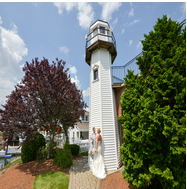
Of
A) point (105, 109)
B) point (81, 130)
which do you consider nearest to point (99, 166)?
Answer: point (105, 109)

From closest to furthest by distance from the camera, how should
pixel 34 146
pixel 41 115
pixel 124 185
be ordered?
pixel 124 185 → pixel 41 115 → pixel 34 146

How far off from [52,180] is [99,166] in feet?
9.23

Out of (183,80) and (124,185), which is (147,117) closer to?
(183,80)

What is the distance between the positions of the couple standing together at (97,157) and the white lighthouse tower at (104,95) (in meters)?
0.40

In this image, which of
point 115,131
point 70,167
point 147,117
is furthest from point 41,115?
point 147,117

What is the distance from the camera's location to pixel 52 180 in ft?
19.6

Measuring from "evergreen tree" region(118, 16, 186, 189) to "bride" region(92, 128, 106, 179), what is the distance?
2379 mm

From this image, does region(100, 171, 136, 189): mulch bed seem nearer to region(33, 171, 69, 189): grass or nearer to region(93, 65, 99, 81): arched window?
region(33, 171, 69, 189): grass

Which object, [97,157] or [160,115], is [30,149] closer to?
[97,157]

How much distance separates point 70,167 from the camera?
7.78 m

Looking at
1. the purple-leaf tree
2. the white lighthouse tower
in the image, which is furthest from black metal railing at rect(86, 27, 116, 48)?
Answer: the purple-leaf tree

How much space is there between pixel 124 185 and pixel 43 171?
5.52 metres

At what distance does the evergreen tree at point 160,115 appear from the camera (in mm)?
3344

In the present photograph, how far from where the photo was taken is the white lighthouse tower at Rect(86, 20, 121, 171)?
7.32 m
